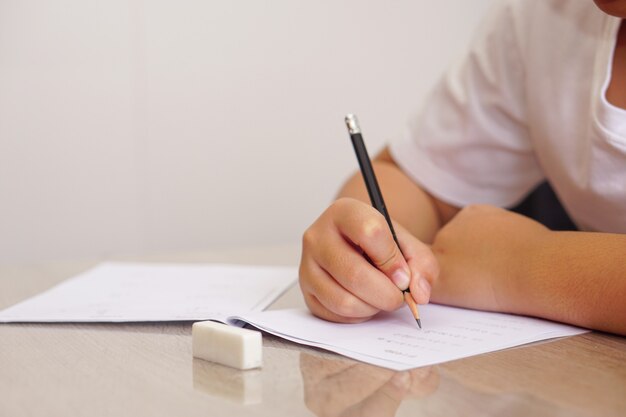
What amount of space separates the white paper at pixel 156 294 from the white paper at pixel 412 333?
2.2 inches

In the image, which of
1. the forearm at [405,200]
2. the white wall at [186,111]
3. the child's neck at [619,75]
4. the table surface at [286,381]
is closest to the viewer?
the table surface at [286,381]

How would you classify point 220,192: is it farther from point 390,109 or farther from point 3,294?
point 3,294

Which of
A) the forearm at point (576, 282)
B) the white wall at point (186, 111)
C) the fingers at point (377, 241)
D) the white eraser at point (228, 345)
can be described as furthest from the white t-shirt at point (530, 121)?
the white wall at point (186, 111)

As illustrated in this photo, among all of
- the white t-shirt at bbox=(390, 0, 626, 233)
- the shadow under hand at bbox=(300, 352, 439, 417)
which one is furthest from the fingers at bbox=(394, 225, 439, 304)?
the white t-shirt at bbox=(390, 0, 626, 233)

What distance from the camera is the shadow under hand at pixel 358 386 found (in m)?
0.43

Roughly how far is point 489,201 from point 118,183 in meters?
0.78

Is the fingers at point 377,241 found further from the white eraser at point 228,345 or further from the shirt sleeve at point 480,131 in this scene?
the shirt sleeve at point 480,131

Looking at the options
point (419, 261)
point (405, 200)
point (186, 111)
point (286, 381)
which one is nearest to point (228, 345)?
point (286, 381)

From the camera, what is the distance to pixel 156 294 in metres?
0.74

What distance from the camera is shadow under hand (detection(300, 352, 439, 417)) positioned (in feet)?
1.41

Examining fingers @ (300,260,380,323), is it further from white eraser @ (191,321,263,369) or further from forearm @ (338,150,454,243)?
forearm @ (338,150,454,243)

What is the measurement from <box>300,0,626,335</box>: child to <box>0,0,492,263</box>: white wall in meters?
0.67

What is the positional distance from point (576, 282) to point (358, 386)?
0.71ft

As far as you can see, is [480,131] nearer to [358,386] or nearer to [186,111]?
[358,386]
